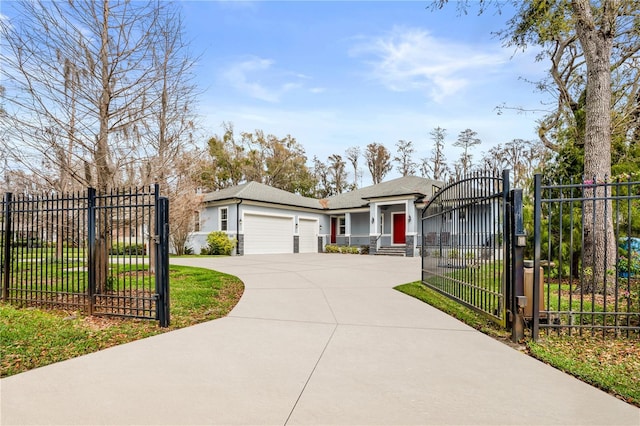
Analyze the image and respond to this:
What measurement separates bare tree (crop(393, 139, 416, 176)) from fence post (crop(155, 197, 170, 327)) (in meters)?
35.3

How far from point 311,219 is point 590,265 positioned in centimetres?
1742

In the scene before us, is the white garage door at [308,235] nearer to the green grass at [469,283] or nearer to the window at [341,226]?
the window at [341,226]

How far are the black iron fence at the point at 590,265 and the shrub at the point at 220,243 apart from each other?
47.4ft

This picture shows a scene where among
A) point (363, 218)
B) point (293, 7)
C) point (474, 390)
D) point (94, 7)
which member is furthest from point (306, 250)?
point (474, 390)

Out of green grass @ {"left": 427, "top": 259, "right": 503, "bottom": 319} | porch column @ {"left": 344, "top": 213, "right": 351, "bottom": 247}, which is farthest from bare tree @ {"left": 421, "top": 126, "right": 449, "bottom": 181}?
green grass @ {"left": 427, "top": 259, "right": 503, "bottom": 319}

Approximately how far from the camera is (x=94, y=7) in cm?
659

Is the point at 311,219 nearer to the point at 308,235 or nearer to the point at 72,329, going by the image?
the point at 308,235

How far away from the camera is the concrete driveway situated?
2398 millimetres

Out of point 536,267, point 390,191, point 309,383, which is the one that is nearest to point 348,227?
point 390,191

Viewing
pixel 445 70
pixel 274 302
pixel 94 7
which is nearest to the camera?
pixel 274 302

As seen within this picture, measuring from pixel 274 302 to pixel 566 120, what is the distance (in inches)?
489

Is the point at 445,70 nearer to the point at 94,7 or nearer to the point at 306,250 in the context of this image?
the point at 94,7

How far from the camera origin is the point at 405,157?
125ft

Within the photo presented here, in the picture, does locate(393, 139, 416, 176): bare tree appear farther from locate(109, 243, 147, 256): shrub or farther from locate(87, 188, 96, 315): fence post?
locate(87, 188, 96, 315): fence post
